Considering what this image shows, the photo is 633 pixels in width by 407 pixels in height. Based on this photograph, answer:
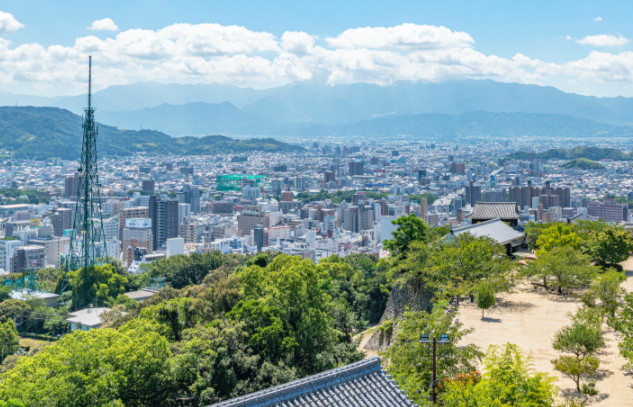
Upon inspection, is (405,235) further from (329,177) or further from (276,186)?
(329,177)

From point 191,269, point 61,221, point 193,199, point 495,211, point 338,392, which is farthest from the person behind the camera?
point 193,199

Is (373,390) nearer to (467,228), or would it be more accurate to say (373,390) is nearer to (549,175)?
(467,228)

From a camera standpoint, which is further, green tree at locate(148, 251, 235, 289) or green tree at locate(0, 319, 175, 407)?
green tree at locate(148, 251, 235, 289)

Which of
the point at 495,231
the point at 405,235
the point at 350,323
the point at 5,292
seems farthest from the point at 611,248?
the point at 5,292

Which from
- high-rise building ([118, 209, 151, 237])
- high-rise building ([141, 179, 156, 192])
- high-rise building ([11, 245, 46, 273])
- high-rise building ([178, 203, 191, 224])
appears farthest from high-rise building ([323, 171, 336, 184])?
high-rise building ([11, 245, 46, 273])

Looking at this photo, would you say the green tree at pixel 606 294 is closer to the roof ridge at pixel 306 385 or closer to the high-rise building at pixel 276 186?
the roof ridge at pixel 306 385

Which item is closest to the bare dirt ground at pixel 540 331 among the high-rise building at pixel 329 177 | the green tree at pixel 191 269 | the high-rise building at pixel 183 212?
the green tree at pixel 191 269

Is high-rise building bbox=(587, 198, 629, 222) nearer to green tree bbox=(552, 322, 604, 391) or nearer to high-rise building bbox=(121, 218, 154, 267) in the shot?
high-rise building bbox=(121, 218, 154, 267)

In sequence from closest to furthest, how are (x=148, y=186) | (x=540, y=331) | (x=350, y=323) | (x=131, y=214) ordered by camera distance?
(x=540, y=331) < (x=350, y=323) < (x=131, y=214) < (x=148, y=186)
